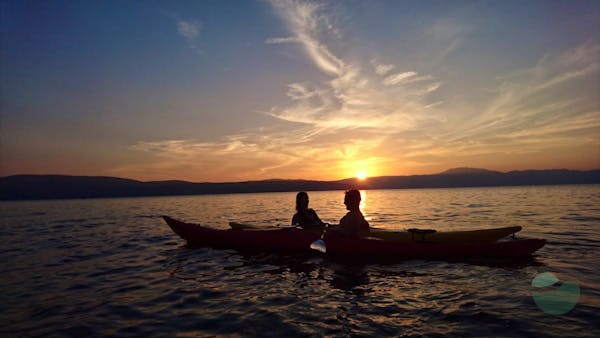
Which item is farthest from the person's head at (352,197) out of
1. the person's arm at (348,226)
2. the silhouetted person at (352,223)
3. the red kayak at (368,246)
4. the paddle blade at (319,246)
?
the paddle blade at (319,246)

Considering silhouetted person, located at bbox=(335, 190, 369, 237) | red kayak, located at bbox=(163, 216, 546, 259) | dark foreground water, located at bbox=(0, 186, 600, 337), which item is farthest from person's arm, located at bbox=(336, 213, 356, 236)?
dark foreground water, located at bbox=(0, 186, 600, 337)

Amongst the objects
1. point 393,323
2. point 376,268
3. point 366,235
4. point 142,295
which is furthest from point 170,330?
point 366,235

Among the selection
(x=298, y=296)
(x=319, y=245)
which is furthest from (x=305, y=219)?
(x=298, y=296)

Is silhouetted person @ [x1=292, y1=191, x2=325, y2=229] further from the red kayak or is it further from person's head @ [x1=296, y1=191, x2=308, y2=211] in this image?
the red kayak

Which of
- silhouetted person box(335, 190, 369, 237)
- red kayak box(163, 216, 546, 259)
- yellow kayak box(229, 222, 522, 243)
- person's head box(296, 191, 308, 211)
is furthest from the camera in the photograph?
person's head box(296, 191, 308, 211)

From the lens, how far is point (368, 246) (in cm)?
1011

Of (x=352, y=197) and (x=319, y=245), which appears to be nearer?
(x=352, y=197)

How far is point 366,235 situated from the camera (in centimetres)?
1110

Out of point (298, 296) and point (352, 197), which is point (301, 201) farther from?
point (298, 296)

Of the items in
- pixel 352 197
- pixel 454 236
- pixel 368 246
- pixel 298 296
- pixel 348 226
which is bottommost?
pixel 298 296

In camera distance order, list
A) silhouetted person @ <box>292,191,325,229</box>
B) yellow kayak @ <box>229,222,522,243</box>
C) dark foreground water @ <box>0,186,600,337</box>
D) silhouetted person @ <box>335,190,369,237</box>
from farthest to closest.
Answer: silhouetted person @ <box>292,191,325,229</box> < yellow kayak @ <box>229,222,522,243</box> < silhouetted person @ <box>335,190,369,237</box> < dark foreground water @ <box>0,186,600,337</box>

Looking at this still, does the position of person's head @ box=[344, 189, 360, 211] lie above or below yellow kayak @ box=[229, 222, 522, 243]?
Answer: above

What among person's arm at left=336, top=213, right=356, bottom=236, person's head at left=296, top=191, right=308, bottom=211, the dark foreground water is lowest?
the dark foreground water

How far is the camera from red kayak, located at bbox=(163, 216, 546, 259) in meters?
9.52
